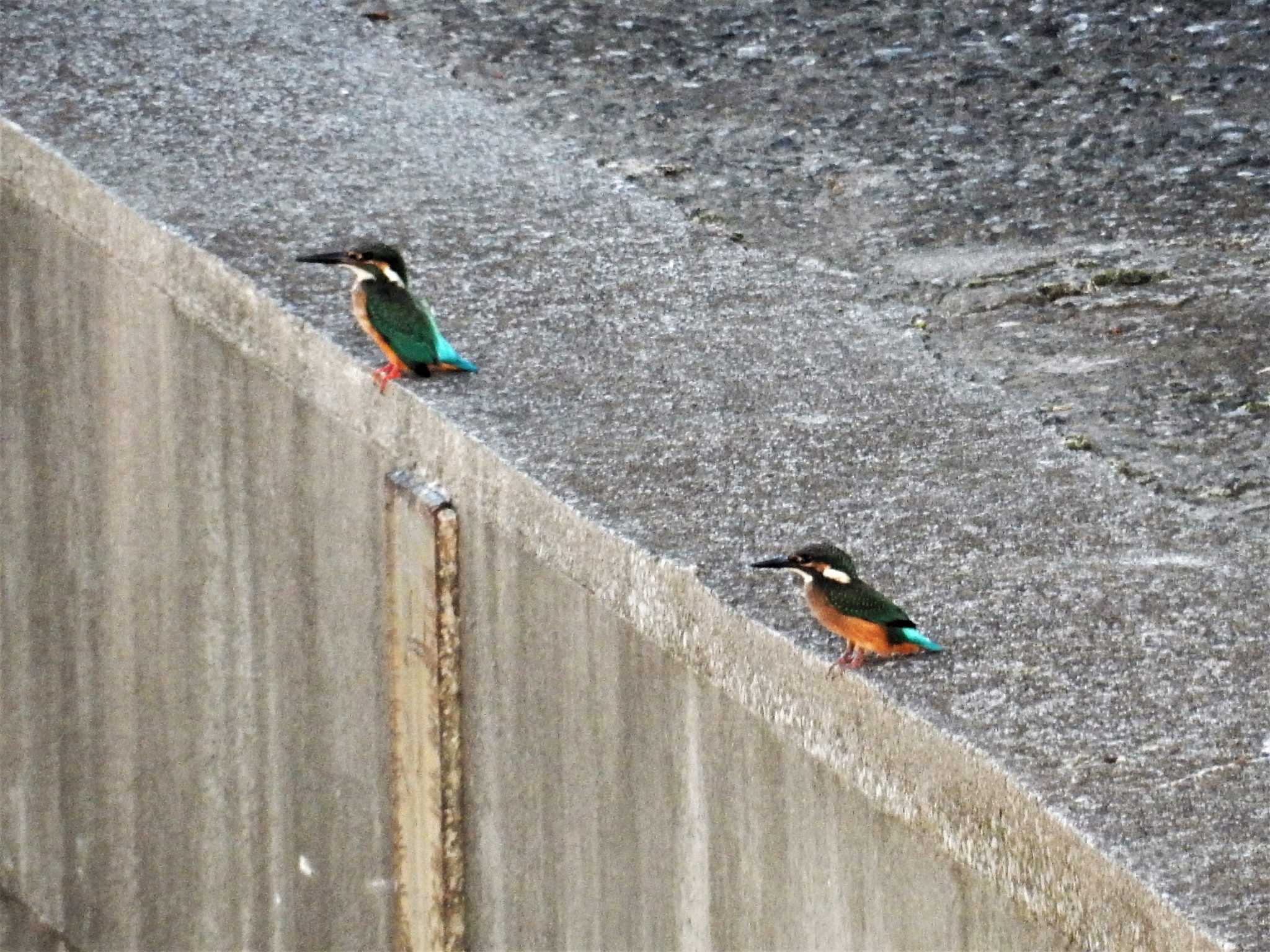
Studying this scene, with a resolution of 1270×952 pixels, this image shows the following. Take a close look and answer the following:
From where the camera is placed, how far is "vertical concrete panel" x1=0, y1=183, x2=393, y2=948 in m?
4.81

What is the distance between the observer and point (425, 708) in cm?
447

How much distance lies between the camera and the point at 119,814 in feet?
19.2

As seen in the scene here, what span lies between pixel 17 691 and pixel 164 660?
816 millimetres

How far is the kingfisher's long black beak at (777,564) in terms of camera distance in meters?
3.38

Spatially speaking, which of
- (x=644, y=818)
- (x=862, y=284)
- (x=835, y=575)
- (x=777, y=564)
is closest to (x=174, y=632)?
(x=862, y=284)

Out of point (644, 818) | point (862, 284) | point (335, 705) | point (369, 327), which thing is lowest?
point (335, 705)

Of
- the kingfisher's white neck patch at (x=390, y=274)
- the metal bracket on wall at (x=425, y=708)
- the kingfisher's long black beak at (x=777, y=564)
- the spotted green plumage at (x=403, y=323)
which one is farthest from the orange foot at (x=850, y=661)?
the kingfisher's white neck patch at (x=390, y=274)

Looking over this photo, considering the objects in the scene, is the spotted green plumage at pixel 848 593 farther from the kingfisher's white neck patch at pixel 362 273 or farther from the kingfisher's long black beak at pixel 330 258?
the kingfisher's long black beak at pixel 330 258

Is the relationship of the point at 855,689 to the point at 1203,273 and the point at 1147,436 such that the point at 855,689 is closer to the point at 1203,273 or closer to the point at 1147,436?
the point at 1147,436

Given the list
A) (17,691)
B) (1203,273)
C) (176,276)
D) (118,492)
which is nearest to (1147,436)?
(1203,273)

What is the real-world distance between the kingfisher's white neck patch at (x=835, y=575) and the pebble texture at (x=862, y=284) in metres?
0.12

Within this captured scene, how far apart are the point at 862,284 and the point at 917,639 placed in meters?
1.89

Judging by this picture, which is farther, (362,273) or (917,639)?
(362,273)

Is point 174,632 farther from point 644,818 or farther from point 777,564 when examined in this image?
point 777,564
